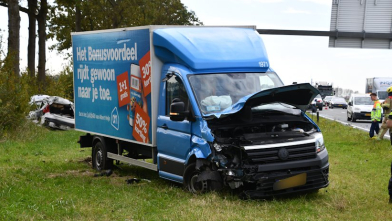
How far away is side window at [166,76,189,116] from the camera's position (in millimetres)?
9380

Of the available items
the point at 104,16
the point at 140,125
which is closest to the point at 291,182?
the point at 140,125

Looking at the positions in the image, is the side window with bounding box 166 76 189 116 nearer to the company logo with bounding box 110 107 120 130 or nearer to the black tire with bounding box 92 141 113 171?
the company logo with bounding box 110 107 120 130

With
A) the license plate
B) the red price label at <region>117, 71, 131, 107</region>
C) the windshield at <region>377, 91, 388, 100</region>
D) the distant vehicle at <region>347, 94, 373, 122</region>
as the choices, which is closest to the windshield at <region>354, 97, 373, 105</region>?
the distant vehicle at <region>347, 94, 373, 122</region>

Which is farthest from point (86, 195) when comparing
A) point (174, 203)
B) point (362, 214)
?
point (362, 214)

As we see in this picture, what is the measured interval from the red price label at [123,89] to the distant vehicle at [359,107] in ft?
79.3

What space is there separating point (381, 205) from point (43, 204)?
16.0 feet

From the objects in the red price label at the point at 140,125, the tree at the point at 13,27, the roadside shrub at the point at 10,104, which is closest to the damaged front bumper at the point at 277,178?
the red price label at the point at 140,125

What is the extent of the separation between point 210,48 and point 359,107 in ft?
83.9

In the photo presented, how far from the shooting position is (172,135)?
9.63 metres

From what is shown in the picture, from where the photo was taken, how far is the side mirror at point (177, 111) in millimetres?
8758

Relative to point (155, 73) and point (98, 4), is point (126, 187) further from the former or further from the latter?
point (98, 4)

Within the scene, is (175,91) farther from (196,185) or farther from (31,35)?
(31,35)

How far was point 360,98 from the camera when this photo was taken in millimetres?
35125

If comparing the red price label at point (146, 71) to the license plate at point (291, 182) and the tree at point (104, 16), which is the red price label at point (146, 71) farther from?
the tree at point (104, 16)
